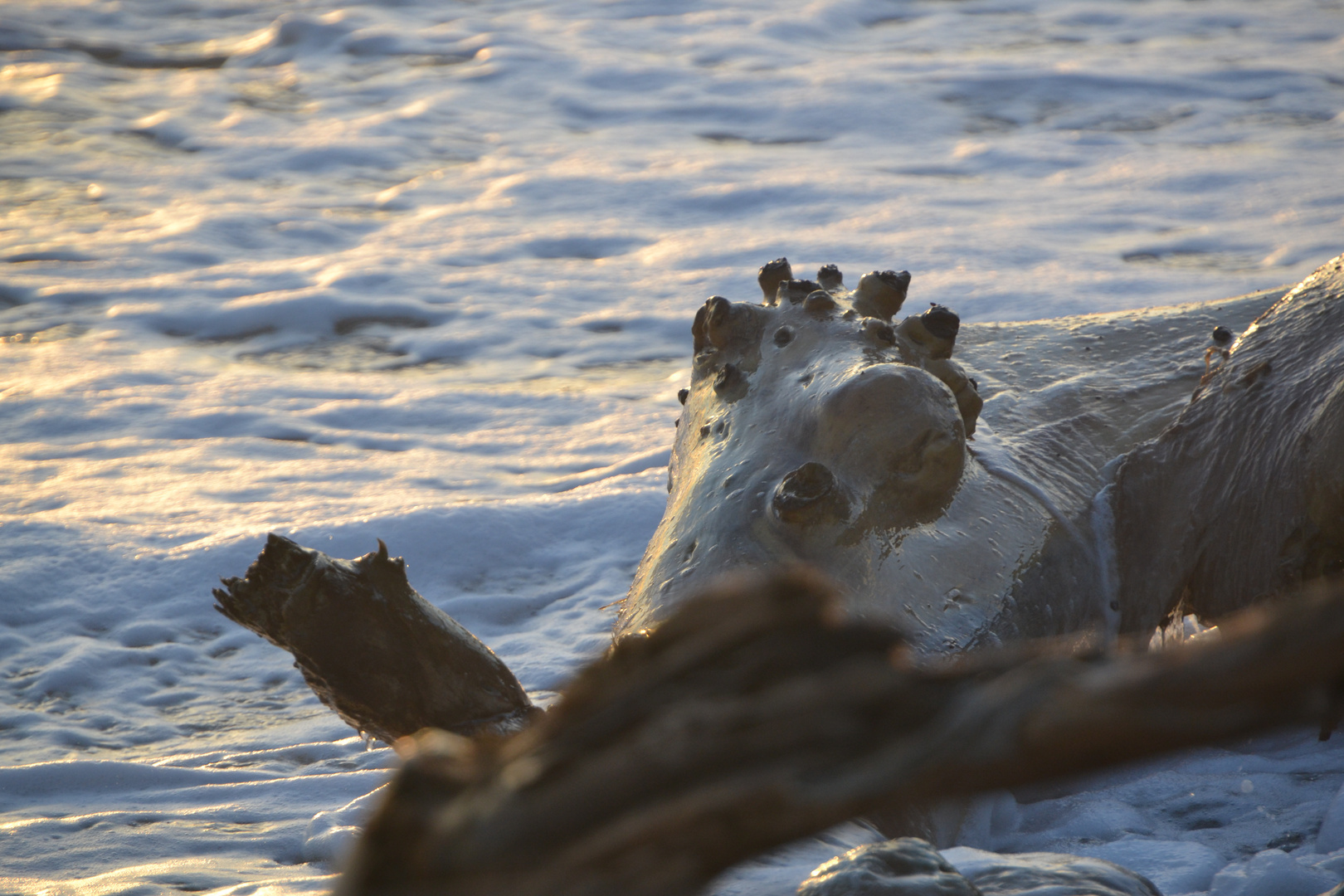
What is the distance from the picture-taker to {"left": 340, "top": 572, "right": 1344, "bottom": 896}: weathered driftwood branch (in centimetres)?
63

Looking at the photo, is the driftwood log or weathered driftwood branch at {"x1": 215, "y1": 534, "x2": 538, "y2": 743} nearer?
the driftwood log

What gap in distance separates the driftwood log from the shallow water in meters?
1.33

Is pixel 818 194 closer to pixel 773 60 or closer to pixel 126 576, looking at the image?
pixel 773 60

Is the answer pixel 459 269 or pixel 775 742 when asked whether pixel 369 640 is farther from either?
pixel 459 269

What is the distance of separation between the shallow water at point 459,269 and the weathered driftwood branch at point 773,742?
1332 mm

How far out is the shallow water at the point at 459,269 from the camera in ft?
9.71

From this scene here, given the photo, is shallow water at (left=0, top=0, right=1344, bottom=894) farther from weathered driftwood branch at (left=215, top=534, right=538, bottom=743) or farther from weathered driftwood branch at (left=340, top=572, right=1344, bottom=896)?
weathered driftwood branch at (left=340, top=572, right=1344, bottom=896)

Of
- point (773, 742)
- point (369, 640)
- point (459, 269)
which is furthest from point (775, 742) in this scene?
point (459, 269)

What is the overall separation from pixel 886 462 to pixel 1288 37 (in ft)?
30.2

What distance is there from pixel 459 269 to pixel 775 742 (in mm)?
6164

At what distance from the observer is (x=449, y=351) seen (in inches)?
226


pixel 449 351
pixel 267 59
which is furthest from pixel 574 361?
pixel 267 59

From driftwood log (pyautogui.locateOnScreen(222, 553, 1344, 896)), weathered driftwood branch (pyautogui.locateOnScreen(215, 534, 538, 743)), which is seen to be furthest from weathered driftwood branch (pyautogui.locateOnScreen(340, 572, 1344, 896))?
weathered driftwood branch (pyautogui.locateOnScreen(215, 534, 538, 743))

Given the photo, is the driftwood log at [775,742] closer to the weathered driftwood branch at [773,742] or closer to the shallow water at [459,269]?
the weathered driftwood branch at [773,742]
